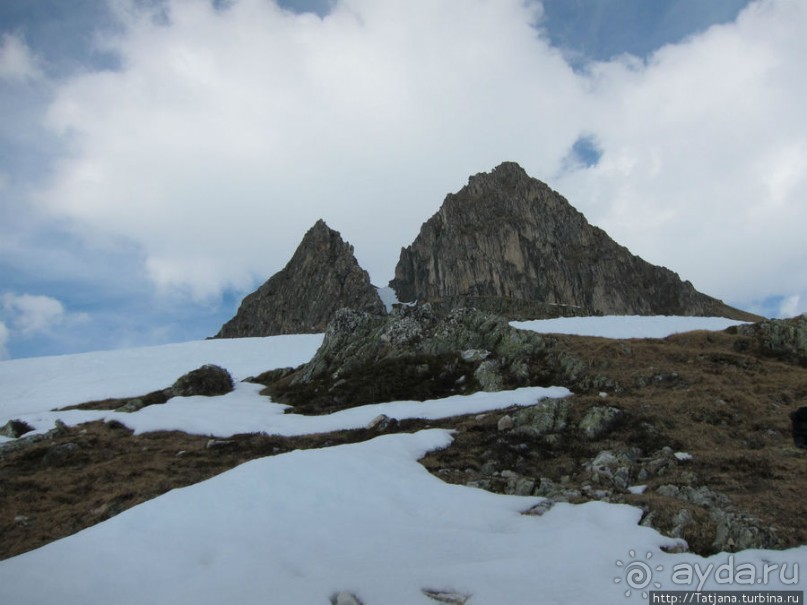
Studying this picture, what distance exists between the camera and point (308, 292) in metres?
183

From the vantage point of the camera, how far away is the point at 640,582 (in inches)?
328

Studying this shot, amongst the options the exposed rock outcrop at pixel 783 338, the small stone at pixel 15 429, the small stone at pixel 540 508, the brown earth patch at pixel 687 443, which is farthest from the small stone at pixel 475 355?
the small stone at pixel 15 429

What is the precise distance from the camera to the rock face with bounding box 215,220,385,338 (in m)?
177

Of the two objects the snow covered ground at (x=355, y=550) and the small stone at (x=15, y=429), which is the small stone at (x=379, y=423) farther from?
the small stone at (x=15, y=429)

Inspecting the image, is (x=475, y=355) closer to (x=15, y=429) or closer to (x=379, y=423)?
(x=379, y=423)

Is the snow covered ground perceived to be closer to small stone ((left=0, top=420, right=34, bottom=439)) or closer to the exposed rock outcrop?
small stone ((left=0, top=420, right=34, bottom=439))

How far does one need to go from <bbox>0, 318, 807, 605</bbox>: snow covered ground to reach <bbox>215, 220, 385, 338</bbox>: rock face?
516ft

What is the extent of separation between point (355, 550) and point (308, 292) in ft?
580

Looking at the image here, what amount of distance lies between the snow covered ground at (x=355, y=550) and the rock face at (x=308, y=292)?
516 ft

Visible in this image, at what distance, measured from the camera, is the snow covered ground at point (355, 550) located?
8.13 m

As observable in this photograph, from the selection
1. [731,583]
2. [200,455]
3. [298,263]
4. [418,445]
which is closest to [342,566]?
[731,583]

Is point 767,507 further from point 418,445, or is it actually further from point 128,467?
point 128,467

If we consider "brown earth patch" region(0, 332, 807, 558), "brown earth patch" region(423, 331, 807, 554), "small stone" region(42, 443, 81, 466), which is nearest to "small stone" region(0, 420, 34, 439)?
"brown earth patch" region(0, 332, 807, 558)

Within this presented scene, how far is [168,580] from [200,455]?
1284 centimetres
